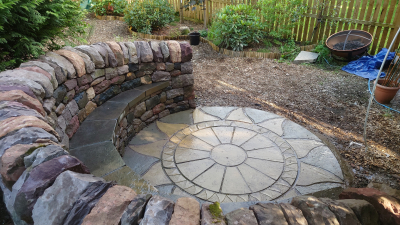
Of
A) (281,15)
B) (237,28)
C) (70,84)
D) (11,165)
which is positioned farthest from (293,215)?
(281,15)

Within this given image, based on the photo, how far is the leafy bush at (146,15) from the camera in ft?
25.1

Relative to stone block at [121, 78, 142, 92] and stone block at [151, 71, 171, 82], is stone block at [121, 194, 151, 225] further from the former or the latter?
stone block at [151, 71, 171, 82]

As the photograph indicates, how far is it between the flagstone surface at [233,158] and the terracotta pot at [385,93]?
181cm

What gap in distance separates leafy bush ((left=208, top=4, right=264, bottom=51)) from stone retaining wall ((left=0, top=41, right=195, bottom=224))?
330 centimetres

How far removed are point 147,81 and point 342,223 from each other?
293 cm

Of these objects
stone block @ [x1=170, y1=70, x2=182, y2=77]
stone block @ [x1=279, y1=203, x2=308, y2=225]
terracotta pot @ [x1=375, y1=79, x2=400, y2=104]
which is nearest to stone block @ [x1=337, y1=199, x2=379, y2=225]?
stone block @ [x1=279, y1=203, x2=308, y2=225]

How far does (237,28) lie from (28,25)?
506cm

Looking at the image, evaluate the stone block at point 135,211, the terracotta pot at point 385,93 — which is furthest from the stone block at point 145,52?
the terracotta pot at point 385,93

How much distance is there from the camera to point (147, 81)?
357 centimetres

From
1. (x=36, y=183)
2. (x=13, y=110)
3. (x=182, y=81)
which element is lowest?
(x=182, y=81)

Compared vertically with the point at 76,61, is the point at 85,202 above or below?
below

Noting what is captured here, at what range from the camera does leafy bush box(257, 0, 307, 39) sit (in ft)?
23.3

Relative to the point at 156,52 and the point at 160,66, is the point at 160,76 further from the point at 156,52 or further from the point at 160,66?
the point at 156,52

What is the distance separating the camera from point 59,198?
1149mm
